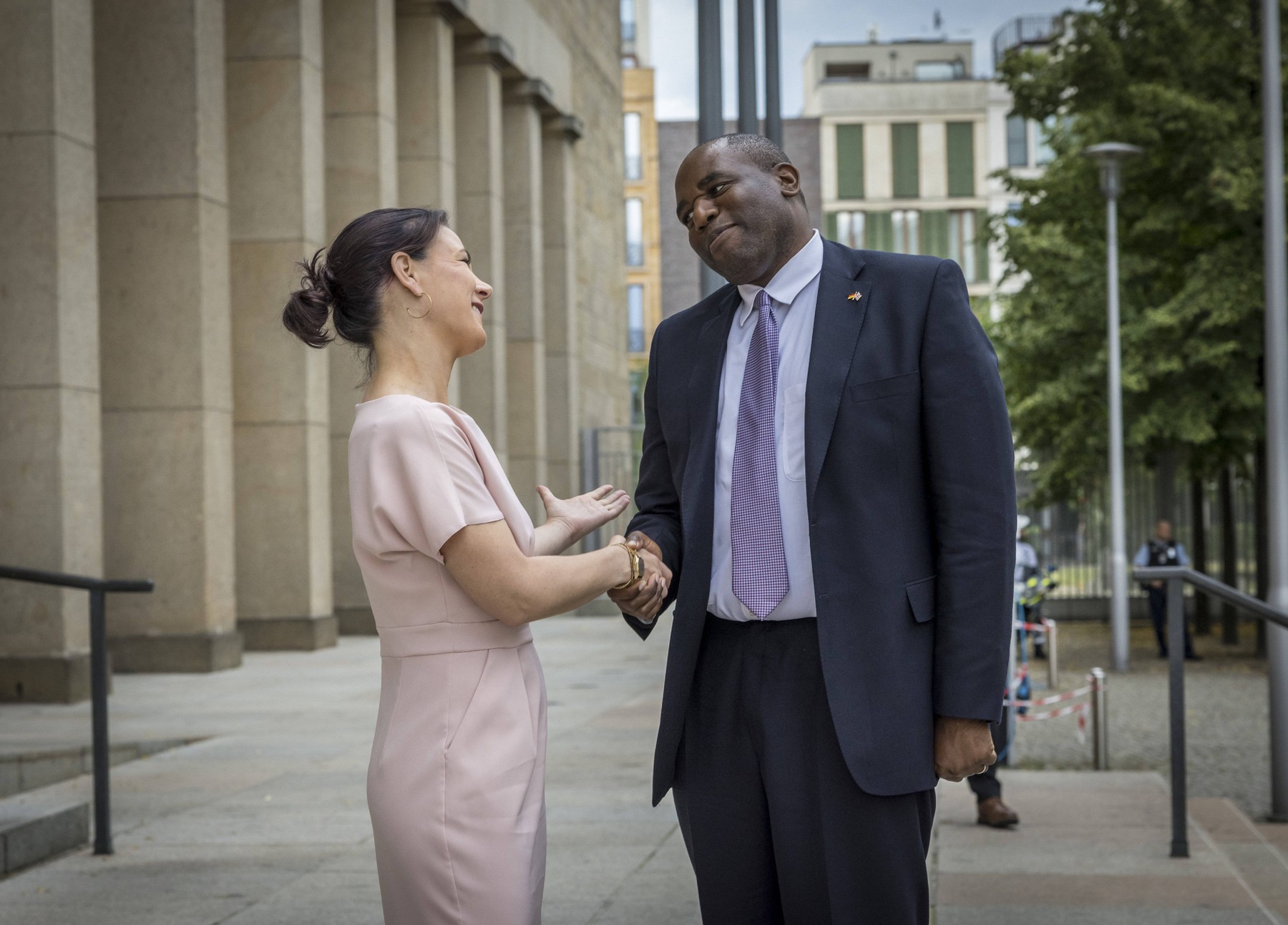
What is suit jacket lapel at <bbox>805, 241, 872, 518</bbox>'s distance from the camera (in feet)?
10.0

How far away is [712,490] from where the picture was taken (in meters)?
3.25

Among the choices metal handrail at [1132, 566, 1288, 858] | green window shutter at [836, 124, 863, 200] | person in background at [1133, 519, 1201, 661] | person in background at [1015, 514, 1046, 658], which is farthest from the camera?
green window shutter at [836, 124, 863, 200]

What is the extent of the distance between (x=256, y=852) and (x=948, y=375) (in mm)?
4623

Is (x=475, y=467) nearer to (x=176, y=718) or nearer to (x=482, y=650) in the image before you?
(x=482, y=650)

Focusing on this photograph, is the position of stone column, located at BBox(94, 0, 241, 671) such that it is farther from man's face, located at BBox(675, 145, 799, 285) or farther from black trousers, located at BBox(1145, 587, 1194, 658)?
black trousers, located at BBox(1145, 587, 1194, 658)

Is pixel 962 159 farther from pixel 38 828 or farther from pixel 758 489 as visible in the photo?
pixel 758 489

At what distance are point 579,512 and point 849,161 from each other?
7006 cm

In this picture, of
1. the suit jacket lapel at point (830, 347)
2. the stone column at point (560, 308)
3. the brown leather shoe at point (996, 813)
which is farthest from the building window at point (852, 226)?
the suit jacket lapel at point (830, 347)

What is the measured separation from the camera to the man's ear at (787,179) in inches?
129

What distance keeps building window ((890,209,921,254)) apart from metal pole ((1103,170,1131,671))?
163 feet

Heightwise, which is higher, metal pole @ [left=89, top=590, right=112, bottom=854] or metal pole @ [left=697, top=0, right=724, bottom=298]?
metal pole @ [left=697, top=0, right=724, bottom=298]

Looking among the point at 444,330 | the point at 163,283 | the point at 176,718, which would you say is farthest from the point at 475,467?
the point at 163,283

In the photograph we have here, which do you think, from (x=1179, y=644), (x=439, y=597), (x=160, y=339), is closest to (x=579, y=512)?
(x=439, y=597)

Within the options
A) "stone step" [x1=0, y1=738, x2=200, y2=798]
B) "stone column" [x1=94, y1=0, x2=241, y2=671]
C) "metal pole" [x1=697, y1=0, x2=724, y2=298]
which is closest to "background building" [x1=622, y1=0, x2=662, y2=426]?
"stone column" [x1=94, y1=0, x2=241, y2=671]
